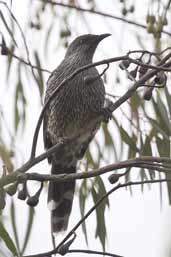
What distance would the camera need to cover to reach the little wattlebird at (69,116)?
4.65 meters

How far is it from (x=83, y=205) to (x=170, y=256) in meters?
1.54

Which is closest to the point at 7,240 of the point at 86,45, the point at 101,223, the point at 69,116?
the point at 101,223

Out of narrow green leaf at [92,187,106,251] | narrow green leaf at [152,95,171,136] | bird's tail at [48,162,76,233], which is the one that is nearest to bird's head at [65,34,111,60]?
bird's tail at [48,162,76,233]

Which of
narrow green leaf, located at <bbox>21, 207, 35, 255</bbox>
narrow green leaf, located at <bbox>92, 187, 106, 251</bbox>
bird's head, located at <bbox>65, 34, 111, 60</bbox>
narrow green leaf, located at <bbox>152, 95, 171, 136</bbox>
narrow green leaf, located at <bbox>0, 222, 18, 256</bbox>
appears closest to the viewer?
narrow green leaf, located at <bbox>0, 222, 18, 256</bbox>

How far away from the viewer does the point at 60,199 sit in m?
4.95

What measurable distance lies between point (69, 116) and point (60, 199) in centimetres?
61

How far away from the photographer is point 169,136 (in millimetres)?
3740

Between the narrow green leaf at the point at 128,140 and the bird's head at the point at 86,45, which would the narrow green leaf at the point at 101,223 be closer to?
the narrow green leaf at the point at 128,140

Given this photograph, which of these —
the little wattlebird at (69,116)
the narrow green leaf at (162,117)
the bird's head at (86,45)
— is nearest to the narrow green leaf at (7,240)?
the narrow green leaf at (162,117)

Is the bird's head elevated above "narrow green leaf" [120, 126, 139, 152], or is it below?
above

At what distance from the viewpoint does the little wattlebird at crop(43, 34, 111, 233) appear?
4.65 metres

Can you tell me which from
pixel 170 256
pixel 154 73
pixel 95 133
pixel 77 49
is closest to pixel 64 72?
pixel 77 49

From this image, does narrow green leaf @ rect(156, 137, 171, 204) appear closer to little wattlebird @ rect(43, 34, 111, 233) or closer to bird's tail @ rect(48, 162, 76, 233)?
little wattlebird @ rect(43, 34, 111, 233)

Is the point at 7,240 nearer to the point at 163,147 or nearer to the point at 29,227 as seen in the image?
the point at 29,227
